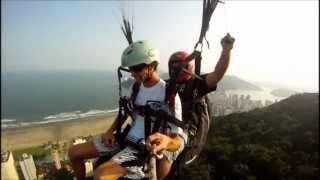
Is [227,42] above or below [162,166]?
above

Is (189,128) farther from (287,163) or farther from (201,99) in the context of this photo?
(287,163)

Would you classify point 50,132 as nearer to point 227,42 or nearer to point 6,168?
point 6,168

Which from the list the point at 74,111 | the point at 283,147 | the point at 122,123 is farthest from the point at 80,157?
the point at 74,111

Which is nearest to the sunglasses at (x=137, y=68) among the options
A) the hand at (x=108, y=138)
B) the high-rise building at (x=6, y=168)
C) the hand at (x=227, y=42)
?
the hand at (x=108, y=138)

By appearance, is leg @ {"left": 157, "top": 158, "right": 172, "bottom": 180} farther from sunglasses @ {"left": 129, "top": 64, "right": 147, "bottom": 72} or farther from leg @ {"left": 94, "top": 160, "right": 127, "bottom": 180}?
sunglasses @ {"left": 129, "top": 64, "right": 147, "bottom": 72}

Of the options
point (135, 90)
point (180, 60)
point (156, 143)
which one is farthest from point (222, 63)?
point (156, 143)

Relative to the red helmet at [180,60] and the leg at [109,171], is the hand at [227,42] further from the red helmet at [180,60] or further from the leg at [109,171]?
the leg at [109,171]
